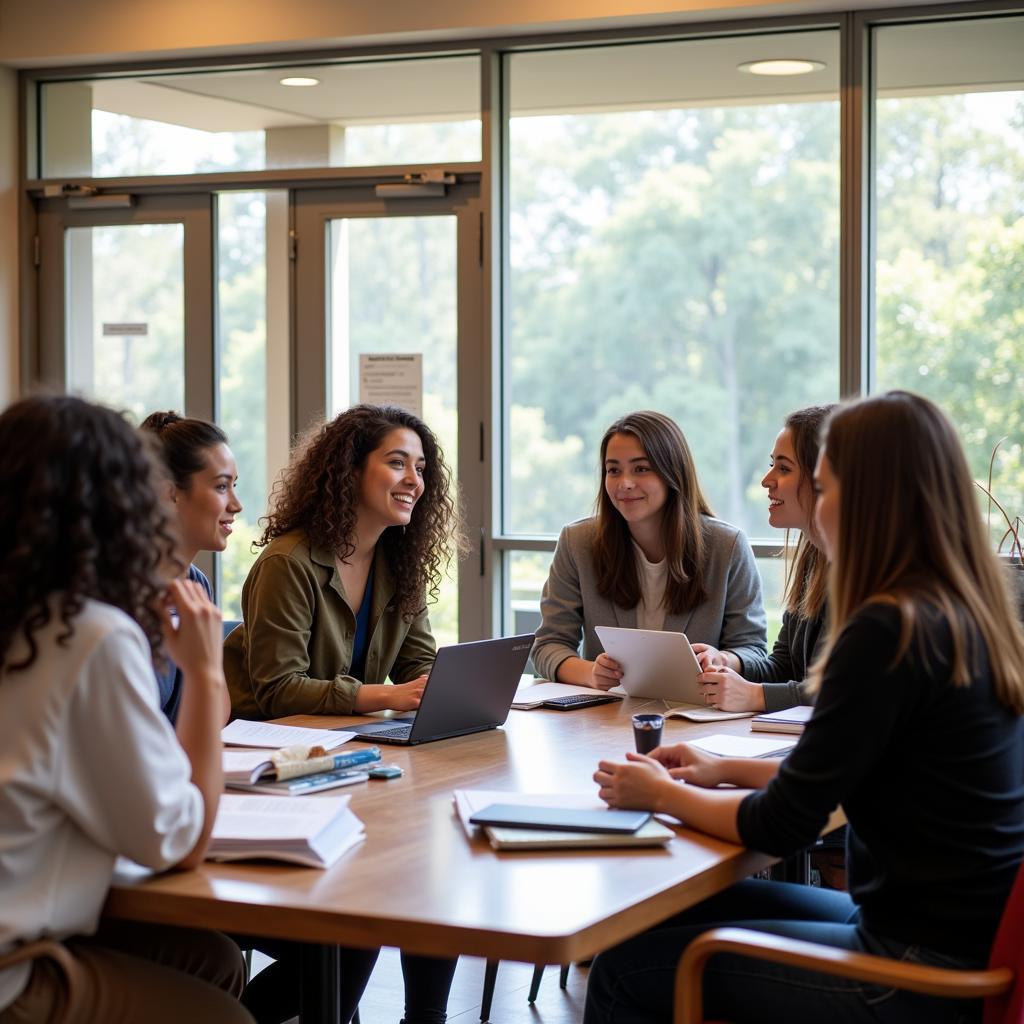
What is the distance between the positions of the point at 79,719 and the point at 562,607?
2.21 metres

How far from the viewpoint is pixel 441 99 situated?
5031 mm

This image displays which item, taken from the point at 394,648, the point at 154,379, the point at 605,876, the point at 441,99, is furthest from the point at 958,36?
the point at 605,876

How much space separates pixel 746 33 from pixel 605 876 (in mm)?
3687

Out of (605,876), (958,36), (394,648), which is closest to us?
(605,876)

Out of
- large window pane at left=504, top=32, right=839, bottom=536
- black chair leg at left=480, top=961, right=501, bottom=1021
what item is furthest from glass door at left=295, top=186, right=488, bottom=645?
large window pane at left=504, top=32, right=839, bottom=536

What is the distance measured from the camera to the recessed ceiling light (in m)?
4.68

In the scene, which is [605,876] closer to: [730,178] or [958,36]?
[958,36]

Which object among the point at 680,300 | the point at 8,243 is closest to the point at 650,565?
the point at 8,243

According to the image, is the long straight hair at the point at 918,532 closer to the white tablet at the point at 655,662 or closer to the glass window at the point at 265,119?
the white tablet at the point at 655,662

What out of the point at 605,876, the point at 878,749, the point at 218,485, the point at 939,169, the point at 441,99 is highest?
the point at 441,99

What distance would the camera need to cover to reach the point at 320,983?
1.88 meters

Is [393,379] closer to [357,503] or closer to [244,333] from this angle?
[244,333]

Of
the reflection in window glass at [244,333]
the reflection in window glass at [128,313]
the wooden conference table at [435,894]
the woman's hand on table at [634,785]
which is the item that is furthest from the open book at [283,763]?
the reflection in window glass at [128,313]

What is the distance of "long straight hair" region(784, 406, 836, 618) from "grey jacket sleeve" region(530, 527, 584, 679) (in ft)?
2.18
